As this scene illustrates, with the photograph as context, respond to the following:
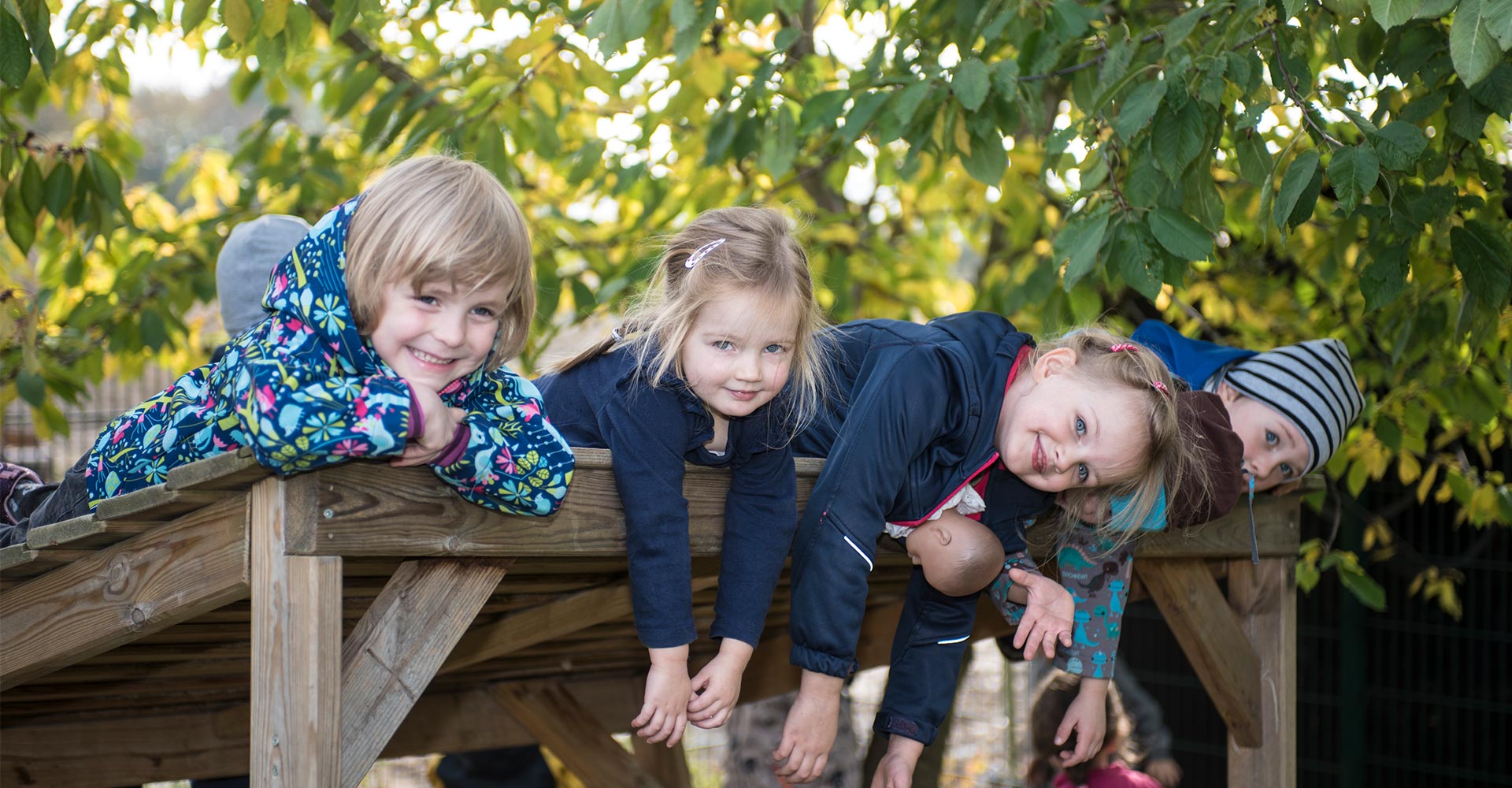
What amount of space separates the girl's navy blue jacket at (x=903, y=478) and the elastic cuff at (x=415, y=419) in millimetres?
599

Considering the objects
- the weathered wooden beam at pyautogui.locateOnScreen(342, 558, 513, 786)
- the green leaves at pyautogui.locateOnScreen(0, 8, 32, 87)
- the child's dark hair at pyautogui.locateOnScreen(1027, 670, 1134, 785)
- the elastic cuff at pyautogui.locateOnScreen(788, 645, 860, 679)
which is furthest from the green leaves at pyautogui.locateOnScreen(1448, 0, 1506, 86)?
the child's dark hair at pyautogui.locateOnScreen(1027, 670, 1134, 785)

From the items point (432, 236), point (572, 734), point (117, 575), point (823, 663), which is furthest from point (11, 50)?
Result: point (572, 734)

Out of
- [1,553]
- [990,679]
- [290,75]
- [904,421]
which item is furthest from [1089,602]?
[990,679]

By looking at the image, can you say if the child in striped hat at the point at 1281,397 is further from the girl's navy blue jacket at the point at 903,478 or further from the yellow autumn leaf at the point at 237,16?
the yellow autumn leaf at the point at 237,16

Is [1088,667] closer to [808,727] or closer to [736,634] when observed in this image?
[808,727]

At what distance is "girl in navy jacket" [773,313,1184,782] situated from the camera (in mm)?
2334

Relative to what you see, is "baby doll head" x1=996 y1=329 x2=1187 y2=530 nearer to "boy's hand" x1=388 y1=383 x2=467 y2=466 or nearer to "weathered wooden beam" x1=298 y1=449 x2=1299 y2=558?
"weathered wooden beam" x1=298 y1=449 x2=1299 y2=558

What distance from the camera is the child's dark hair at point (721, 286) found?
2.24 m

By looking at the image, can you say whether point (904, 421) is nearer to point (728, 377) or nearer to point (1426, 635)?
point (728, 377)

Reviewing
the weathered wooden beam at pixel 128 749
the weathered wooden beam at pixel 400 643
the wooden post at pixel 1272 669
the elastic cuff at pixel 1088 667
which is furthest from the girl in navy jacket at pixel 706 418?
the wooden post at pixel 1272 669

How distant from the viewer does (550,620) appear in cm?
302

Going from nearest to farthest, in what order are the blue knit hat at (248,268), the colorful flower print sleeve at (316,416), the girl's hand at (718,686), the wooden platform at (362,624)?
1. the colorful flower print sleeve at (316,416)
2. the wooden platform at (362,624)
3. the girl's hand at (718,686)
4. the blue knit hat at (248,268)

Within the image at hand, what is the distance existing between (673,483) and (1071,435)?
0.83 m

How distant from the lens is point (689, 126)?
4875 millimetres
